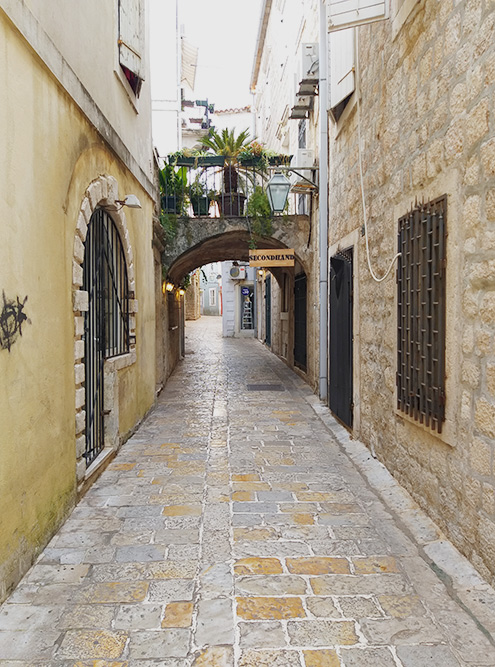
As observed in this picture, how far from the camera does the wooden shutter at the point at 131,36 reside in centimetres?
550

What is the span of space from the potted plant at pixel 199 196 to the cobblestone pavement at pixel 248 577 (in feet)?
19.5

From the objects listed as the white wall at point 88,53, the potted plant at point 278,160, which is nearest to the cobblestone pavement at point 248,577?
the white wall at point 88,53

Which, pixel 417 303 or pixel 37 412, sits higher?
pixel 417 303

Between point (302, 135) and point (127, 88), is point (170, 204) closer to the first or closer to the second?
point (302, 135)

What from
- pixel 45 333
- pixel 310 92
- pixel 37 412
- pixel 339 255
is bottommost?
pixel 37 412

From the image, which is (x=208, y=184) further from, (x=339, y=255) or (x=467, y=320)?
(x=467, y=320)

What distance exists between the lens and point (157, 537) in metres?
3.35

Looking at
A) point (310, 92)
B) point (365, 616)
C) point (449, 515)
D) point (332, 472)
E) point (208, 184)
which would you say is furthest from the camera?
point (208, 184)

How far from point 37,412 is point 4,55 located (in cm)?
210

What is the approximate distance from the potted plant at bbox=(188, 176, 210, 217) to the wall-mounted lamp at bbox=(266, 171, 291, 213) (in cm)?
197

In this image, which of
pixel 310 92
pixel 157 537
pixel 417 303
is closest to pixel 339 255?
pixel 417 303

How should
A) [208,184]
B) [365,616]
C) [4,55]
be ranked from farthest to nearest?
[208,184]
[4,55]
[365,616]

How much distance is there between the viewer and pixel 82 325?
4.12 meters

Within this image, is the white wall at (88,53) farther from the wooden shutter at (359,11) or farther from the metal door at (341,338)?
the metal door at (341,338)
